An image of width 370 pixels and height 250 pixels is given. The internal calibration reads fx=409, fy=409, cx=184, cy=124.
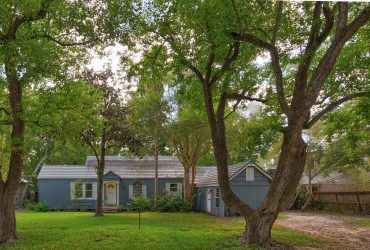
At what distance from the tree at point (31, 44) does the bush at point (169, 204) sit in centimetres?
1572

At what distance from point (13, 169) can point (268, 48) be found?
9.80m

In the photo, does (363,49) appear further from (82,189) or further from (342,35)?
(82,189)

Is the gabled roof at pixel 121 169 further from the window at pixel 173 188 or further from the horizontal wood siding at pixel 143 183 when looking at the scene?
the window at pixel 173 188

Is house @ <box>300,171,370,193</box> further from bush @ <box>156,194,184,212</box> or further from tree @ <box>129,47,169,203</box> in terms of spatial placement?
tree @ <box>129,47,169,203</box>

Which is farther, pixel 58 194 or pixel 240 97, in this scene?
pixel 58 194

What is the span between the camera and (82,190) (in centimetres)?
3209

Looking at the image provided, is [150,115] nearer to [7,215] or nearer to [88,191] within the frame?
[88,191]

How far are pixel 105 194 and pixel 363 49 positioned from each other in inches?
950

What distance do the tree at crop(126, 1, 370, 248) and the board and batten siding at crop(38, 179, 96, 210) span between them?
66.8ft

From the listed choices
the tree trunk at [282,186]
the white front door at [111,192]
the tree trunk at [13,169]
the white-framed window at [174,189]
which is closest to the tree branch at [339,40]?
the tree trunk at [282,186]

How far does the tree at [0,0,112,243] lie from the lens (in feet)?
34.8

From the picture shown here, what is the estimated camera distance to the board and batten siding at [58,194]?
104 ft

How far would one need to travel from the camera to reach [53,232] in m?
16.5

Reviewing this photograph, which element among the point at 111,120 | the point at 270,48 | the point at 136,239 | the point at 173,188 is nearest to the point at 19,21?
the point at 270,48
